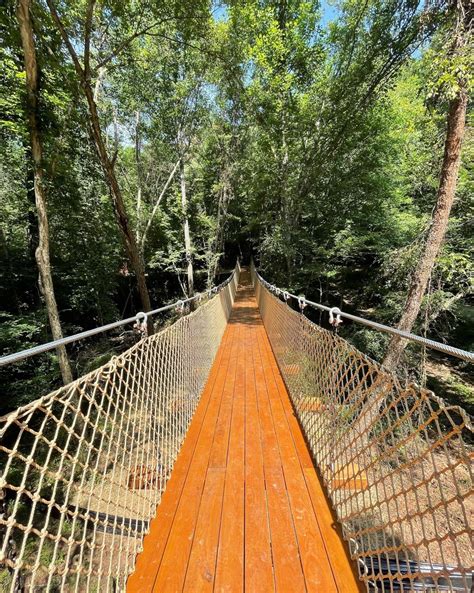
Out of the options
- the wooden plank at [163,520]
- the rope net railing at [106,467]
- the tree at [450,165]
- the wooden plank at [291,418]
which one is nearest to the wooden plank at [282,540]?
the wooden plank at [291,418]

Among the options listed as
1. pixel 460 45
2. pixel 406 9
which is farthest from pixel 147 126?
pixel 460 45

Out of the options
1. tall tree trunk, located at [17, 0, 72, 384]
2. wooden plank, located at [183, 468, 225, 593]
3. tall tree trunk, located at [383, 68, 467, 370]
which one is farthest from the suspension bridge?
tall tree trunk, located at [17, 0, 72, 384]

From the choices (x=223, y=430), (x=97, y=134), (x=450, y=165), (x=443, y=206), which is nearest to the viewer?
(x=223, y=430)

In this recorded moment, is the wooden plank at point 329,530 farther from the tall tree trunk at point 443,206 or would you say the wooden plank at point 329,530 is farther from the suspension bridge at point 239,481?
the tall tree trunk at point 443,206

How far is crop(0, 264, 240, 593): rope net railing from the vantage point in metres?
0.90

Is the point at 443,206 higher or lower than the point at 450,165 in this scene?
lower

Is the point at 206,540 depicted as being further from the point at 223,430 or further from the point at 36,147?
the point at 36,147

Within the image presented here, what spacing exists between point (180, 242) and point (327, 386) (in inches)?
448

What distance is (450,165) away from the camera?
341 cm

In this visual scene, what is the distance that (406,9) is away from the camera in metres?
5.08

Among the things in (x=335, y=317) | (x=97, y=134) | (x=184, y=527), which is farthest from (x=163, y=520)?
(x=97, y=134)

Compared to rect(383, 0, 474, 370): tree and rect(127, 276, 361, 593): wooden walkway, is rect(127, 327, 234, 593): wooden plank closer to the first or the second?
rect(127, 276, 361, 593): wooden walkway

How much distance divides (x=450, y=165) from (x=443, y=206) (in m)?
0.48

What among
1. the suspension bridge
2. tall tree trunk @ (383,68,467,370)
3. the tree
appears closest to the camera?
the suspension bridge
